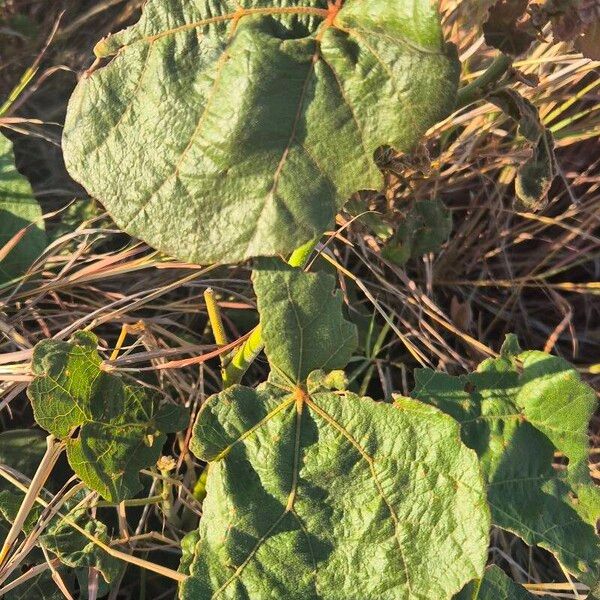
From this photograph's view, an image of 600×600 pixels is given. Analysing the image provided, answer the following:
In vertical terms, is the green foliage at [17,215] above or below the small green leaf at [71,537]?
above

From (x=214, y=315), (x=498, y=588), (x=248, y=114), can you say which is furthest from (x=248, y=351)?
(x=498, y=588)

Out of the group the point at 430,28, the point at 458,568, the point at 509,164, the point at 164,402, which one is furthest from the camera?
the point at 509,164

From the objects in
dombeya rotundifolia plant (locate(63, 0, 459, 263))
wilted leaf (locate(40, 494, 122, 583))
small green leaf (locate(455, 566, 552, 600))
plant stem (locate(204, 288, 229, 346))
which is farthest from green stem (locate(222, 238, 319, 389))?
small green leaf (locate(455, 566, 552, 600))

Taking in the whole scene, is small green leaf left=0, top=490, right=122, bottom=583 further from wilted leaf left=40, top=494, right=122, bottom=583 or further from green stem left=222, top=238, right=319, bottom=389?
green stem left=222, top=238, right=319, bottom=389

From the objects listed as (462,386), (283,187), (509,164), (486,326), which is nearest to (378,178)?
(283,187)

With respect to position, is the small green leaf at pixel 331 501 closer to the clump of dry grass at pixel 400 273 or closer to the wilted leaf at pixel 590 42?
the clump of dry grass at pixel 400 273

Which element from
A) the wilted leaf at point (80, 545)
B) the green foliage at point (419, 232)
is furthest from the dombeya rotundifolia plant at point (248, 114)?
the green foliage at point (419, 232)

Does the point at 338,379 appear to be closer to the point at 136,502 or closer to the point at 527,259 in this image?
the point at 136,502
